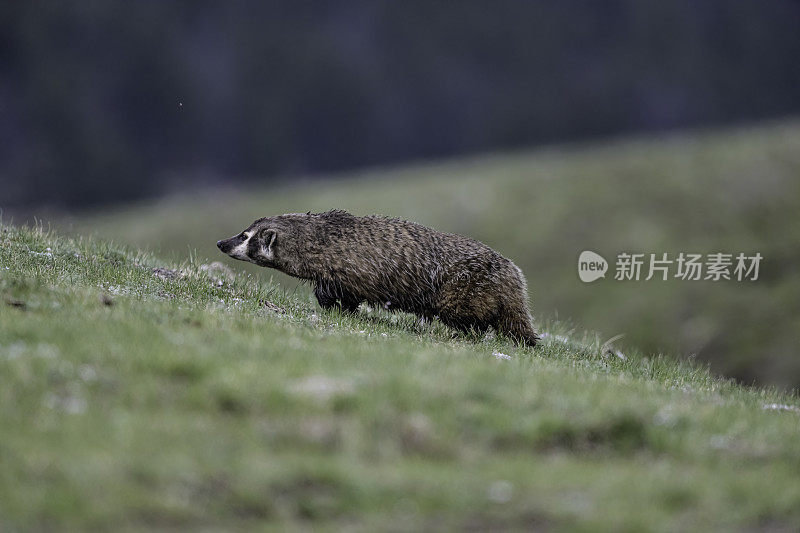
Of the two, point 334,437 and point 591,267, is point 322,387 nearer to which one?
point 334,437

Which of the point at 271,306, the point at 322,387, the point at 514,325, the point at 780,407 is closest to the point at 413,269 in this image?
the point at 514,325

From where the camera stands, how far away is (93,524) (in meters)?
7.12

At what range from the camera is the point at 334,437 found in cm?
872

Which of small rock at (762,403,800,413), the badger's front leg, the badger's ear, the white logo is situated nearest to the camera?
small rock at (762,403,800,413)

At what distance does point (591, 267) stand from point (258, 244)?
45.2m

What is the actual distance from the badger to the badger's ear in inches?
0.7

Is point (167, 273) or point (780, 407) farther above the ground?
point (167, 273)

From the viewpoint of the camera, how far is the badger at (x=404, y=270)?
15.9 m

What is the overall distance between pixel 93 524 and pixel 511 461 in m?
3.70

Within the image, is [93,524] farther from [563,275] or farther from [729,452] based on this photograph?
[563,275]

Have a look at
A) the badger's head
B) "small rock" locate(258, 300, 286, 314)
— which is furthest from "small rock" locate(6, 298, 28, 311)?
the badger's head

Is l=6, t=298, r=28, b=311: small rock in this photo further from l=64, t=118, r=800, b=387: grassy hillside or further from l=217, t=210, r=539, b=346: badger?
l=64, t=118, r=800, b=387: grassy hillside

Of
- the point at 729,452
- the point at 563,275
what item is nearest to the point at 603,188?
the point at 563,275

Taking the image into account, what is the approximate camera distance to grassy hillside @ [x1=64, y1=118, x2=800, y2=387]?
5206cm
